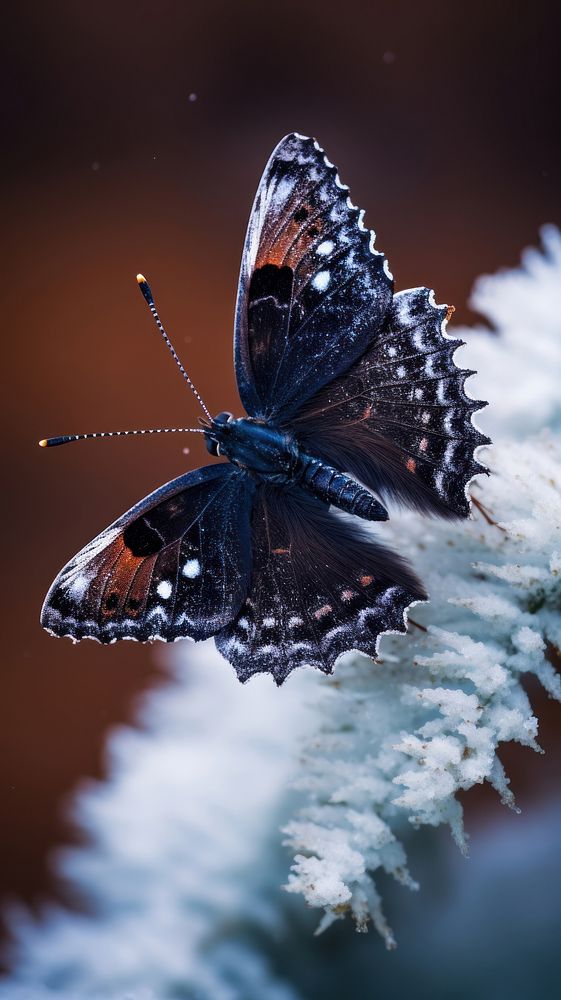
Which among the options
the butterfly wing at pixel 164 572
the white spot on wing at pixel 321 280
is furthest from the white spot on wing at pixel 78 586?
the white spot on wing at pixel 321 280

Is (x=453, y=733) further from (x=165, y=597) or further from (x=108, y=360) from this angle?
(x=108, y=360)

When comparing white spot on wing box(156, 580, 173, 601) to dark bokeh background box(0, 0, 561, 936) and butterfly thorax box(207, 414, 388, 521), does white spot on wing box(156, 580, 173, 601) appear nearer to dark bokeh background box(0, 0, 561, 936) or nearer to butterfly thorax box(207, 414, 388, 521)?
butterfly thorax box(207, 414, 388, 521)

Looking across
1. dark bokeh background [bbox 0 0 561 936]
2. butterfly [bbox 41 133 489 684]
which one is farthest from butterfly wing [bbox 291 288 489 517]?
dark bokeh background [bbox 0 0 561 936]

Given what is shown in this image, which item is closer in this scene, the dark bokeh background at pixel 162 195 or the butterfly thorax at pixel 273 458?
the butterfly thorax at pixel 273 458

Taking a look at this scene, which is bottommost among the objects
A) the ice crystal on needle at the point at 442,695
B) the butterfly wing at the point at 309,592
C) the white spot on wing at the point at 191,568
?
the ice crystal on needle at the point at 442,695

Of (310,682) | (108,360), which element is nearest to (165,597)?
(310,682)

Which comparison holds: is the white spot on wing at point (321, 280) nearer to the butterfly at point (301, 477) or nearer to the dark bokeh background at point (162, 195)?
the butterfly at point (301, 477)
